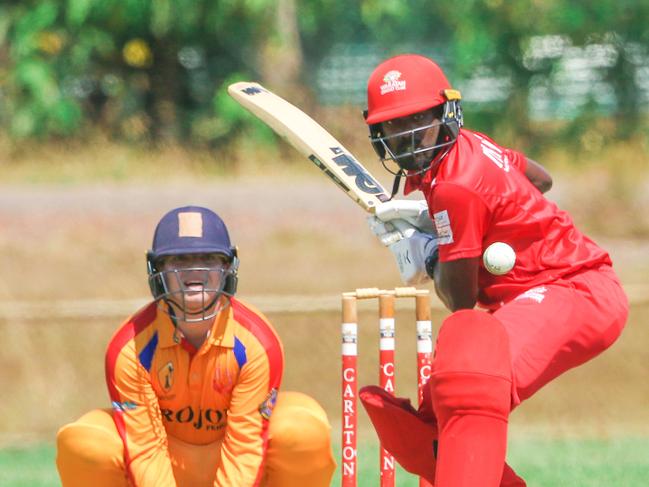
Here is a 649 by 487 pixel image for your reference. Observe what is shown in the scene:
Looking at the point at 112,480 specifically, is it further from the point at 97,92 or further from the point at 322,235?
the point at 97,92

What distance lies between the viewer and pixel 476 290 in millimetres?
3537

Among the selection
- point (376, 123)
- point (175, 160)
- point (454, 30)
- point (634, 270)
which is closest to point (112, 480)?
point (376, 123)

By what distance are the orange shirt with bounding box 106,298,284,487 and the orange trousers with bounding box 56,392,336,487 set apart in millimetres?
44

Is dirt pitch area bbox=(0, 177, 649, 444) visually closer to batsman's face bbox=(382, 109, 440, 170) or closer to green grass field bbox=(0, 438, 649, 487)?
green grass field bbox=(0, 438, 649, 487)

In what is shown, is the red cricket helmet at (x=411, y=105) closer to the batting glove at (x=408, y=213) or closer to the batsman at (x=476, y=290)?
the batsman at (x=476, y=290)

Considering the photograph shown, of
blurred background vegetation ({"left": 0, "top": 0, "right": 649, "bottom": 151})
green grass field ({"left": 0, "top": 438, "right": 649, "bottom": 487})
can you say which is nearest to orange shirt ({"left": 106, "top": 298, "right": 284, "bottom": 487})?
green grass field ({"left": 0, "top": 438, "right": 649, "bottom": 487})

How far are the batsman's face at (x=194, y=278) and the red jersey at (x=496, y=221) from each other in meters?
0.64

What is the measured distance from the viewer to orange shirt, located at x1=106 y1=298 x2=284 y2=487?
3.85 m

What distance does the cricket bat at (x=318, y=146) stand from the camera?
4.04 meters

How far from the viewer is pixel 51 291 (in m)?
9.21

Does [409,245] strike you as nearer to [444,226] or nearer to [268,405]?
[444,226]

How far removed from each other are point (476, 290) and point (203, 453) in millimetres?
1044

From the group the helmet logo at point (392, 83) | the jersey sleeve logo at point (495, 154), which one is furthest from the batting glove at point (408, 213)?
the helmet logo at point (392, 83)

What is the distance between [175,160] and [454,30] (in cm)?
287
